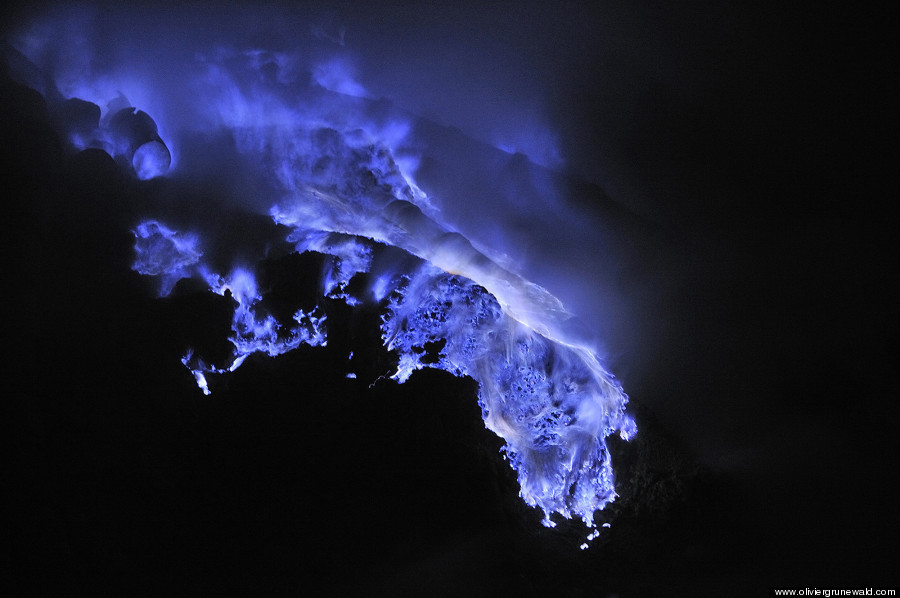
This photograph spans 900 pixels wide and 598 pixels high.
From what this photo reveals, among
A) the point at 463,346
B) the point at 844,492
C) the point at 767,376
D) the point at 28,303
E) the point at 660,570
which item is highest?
the point at 463,346

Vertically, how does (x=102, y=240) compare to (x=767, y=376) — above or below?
below

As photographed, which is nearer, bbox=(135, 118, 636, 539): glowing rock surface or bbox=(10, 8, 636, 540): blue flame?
bbox=(10, 8, 636, 540): blue flame

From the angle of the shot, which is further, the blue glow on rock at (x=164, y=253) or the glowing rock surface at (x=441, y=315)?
the glowing rock surface at (x=441, y=315)

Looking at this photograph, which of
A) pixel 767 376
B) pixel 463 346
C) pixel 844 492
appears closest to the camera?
pixel 844 492

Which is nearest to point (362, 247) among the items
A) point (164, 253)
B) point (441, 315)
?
point (441, 315)

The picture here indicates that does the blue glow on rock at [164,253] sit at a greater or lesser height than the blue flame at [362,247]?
lesser

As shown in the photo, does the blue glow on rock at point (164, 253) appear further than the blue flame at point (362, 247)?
No

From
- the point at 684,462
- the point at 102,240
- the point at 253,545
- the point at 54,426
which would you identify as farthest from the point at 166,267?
the point at 684,462

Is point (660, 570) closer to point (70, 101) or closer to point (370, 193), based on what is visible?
point (370, 193)

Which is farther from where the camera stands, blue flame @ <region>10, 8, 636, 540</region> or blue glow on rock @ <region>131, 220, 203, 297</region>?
blue flame @ <region>10, 8, 636, 540</region>

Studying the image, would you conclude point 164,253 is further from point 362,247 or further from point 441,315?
point 441,315

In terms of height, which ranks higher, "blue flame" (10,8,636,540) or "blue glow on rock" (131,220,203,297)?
"blue flame" (10,8,636,540)
